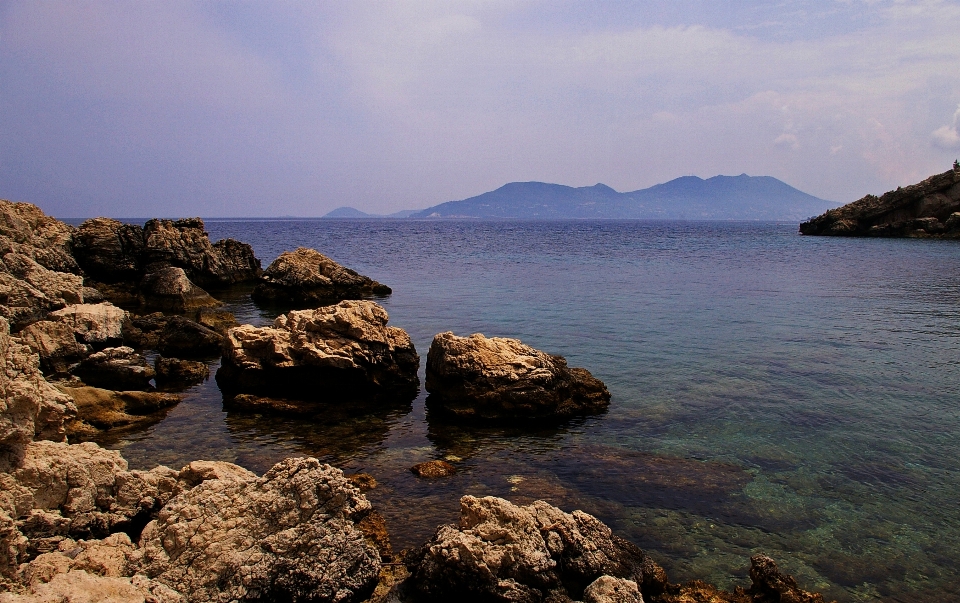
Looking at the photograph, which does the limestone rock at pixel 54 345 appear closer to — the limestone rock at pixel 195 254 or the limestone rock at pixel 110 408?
the limestone rock at pixel 110 408

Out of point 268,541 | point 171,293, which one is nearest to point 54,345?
point 268,541

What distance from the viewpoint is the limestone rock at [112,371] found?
20.2 meters

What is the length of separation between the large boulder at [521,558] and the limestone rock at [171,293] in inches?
1170

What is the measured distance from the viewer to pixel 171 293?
116 feet

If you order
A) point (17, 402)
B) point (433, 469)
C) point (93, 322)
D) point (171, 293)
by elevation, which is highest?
point (17, 402)

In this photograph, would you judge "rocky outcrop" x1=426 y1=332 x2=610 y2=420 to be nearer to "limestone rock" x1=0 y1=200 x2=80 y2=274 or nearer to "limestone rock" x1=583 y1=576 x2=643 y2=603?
"limestone rock" x1=583 y1=576 x2=643 y2=603

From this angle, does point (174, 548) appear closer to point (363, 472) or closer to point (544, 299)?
point (363, 472)

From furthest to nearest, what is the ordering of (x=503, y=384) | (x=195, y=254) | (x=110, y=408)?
(x=195, y=254) → (x=503, y=384) → (x=110, y=408)

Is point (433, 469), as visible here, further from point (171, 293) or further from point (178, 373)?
point (171, 293)

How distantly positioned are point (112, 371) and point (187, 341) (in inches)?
197

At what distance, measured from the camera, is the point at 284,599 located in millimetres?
9023

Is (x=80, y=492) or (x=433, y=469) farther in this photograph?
(x=433, y=469)

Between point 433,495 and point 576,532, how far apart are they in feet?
14.2

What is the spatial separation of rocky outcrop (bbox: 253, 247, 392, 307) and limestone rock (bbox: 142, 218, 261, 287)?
6070 millimetres
